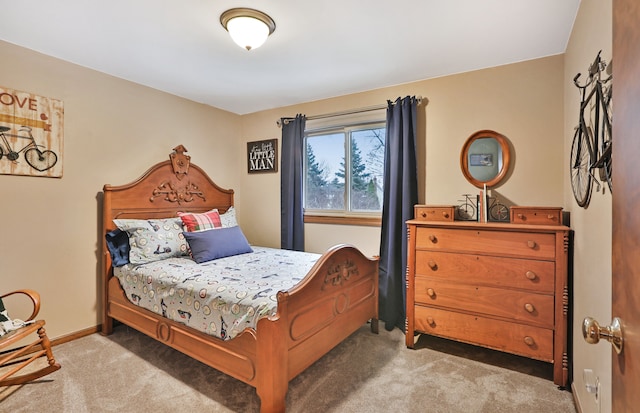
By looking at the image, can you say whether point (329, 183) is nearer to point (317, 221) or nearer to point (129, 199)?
point (317, 221)

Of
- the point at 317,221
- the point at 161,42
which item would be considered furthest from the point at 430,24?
the point at 317,221

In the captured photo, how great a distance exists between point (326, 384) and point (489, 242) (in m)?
1.52

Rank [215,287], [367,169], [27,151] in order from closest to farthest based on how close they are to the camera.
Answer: [215,287], [27,151], [367,169]

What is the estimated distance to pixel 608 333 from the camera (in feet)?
2.24

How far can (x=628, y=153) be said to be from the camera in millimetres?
642

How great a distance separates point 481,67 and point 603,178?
1.75 metres

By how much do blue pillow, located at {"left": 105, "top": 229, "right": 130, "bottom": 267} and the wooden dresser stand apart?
2480 millimetres

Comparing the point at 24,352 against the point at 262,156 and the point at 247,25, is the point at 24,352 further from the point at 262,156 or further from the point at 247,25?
the point at 262,156

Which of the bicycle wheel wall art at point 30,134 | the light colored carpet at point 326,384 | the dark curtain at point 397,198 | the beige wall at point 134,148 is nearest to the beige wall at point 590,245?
the beige wall at point 134,148

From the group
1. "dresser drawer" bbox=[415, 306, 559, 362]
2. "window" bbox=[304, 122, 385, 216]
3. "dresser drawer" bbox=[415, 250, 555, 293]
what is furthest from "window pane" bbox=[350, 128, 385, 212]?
"dresser drawer" bbox=[415, 306, 559, 362]

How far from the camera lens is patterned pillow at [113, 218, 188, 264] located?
8.89ft

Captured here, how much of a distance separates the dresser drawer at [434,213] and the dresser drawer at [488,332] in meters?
0.73

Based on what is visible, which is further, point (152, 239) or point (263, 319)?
point (152, 239)

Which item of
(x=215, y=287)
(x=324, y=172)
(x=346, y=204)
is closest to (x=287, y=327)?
(x=215, y=287)
